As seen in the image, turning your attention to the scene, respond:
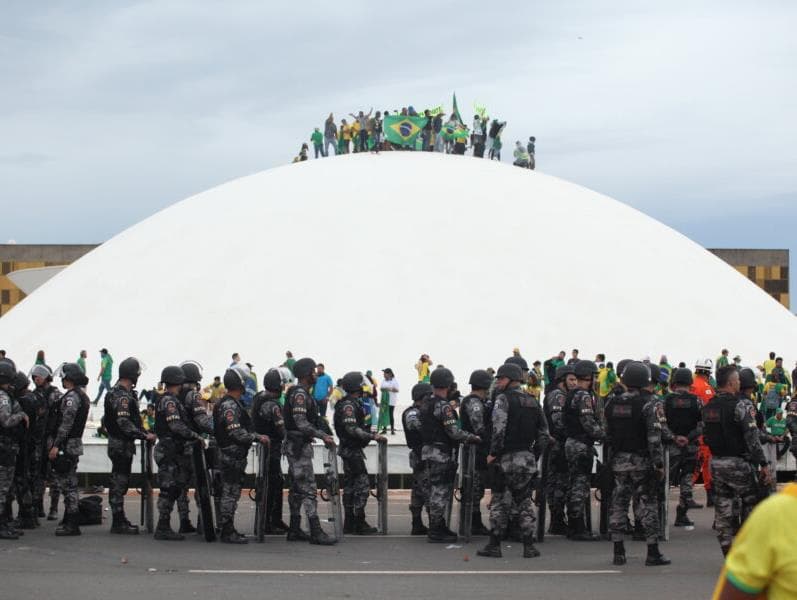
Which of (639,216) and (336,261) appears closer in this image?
(336,261)

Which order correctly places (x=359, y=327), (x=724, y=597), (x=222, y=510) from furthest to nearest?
(x=359, y=327) → (x=222, y=510) → (x=724, y=597)

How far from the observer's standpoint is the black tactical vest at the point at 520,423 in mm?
11711

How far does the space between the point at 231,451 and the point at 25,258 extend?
64.2 m

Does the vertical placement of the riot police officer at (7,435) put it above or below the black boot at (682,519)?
above

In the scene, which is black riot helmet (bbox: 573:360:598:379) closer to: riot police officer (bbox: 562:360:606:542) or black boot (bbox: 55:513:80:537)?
Result: riot police officer (bbox: 562:360:606:542)

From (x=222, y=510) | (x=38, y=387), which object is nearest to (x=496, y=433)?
(x=222, y=510)

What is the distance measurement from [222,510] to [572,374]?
4.01 meters

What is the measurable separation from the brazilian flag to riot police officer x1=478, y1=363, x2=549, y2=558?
1424 inches

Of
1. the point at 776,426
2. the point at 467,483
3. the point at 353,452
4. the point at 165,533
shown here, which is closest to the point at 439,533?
the point at 467,483

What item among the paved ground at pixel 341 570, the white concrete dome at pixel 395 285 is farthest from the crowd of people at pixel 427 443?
the white concrete dome at pixel 395 285

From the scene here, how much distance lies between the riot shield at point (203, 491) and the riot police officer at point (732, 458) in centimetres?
522

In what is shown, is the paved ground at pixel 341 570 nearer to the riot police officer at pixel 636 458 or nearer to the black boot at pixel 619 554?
the black boot at pixel 619 554

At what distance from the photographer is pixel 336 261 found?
40.3 meters

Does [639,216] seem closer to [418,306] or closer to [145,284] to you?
[418,306]
